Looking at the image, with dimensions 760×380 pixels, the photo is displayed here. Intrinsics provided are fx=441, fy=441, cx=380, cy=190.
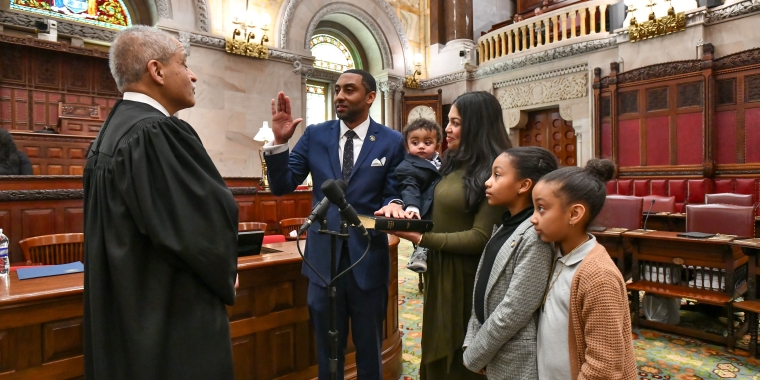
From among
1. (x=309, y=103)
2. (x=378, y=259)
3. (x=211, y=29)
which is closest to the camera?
(x=378, y=259)

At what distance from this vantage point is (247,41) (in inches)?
338

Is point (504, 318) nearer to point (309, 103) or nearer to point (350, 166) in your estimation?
Result: point (350, 166)

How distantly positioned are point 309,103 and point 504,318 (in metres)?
10.3

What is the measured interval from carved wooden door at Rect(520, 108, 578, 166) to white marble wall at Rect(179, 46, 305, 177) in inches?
210

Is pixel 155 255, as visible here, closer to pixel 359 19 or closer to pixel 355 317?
pixel 355 317

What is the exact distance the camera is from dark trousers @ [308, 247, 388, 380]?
1.76 meters

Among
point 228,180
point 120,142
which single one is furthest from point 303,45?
point 120,142

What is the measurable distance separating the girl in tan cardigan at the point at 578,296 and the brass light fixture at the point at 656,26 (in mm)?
7929

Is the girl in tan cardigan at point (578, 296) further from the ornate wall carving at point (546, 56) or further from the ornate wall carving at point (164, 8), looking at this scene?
the ornate wall carving at point (546, 56)

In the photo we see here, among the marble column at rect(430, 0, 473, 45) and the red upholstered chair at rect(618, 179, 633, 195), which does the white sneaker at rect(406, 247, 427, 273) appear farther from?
the marble column at rect(430, 0, 473, 45)

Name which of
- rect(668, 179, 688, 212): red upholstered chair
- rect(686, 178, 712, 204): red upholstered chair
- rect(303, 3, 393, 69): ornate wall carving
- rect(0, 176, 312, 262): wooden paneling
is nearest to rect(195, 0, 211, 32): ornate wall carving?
rect(303, 3, 393, 69): ornate wall carving

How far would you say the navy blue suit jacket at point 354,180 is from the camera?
5.75ft

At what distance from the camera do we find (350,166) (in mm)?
1857

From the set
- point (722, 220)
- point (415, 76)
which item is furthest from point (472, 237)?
point (415, 76)
